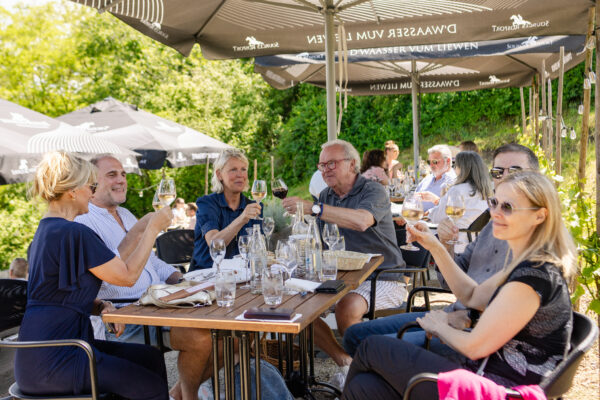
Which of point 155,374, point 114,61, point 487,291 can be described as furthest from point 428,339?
point 114,61

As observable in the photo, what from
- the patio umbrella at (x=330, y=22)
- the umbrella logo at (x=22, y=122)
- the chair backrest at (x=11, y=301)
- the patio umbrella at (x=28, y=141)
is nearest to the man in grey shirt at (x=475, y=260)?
the patio umbrella at (x=330, y=22)

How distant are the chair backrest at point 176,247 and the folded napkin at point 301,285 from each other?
7.40ft

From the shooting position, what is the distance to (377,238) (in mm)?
3773

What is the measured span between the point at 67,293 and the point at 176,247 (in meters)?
2.41

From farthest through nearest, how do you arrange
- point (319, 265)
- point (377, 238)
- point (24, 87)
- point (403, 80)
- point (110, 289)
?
point (24, 87) < point (403, 80) < point (377, 238) < point (110, 289) < point (319, 265)

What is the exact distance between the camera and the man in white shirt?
2.71 metres

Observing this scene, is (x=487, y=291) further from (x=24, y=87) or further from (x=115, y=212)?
(x=24, y=87)

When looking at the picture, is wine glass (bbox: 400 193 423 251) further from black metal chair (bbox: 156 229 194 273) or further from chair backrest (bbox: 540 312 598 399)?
black metal chair (bbox: 156 229 194 273)

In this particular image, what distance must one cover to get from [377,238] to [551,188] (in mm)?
1855

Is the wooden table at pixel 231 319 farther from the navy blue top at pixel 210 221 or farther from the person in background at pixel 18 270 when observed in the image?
the person in background at pixel 18 270

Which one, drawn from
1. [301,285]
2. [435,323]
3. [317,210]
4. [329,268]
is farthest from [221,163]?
[435,323]

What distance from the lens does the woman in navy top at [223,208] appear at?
12.3 ft

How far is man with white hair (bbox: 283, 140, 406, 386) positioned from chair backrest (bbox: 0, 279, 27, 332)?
5.28 ft

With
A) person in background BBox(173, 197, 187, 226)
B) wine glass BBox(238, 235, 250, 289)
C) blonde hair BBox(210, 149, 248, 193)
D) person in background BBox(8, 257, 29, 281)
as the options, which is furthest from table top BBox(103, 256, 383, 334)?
person in background BBox(173, 197, 187, 226)
